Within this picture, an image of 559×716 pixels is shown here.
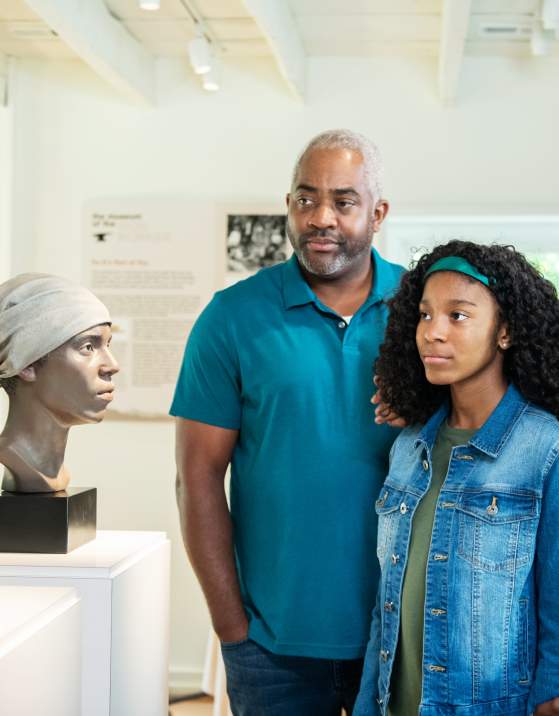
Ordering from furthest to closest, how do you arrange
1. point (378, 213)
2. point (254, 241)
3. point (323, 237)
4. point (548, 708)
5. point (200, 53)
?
point (254, 241), point (200, 53), point (378, 213), point (323, 237), point (548, 708)

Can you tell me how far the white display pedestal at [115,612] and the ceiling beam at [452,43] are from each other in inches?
80.2

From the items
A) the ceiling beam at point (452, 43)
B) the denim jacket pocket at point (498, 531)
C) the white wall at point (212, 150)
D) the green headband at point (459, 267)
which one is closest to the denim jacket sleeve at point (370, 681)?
the denim jacket pocket at point (498, 531)

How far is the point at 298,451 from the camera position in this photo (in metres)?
1.98

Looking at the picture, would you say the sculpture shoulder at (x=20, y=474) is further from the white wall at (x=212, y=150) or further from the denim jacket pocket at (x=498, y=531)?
the white wall at (x=212, y=150)

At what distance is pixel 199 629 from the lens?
4.21 meters

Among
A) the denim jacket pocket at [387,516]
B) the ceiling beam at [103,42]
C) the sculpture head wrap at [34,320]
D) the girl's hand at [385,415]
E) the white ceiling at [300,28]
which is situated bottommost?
the denim jacket pocket at [387,516]

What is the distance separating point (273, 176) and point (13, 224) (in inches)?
45.1

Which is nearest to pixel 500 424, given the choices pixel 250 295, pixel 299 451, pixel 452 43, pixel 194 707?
pixel 299 451

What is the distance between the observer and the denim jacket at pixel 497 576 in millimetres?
1596

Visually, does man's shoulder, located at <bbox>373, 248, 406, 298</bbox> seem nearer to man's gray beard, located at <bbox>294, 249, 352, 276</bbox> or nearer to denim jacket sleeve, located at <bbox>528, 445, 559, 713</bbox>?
man's gray beard, located at <bbox>294, 249, 352, 276</bbox>

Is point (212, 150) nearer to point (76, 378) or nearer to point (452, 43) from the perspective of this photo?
point (452, 43)

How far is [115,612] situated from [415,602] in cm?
54

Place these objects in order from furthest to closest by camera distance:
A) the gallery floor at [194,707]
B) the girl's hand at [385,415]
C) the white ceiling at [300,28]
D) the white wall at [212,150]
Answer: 1. the white wall at [212,150]
2. the gallery floor at [194,707]
3. the white ceiling at [300,28]
4. the girl's hand at [385,415]

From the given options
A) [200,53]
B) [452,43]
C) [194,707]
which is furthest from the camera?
[194,707]
